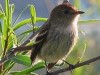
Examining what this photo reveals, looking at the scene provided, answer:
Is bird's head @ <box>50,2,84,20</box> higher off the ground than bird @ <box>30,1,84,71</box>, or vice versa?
bird's head @ <box>50,2,84,20</box>

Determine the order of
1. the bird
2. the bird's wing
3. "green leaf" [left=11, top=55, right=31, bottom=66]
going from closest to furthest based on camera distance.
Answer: "green leaf" [left=11, top=55, right=31, bottom=66] → the bird's wing → the bird

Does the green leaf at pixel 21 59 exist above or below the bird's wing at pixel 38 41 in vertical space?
above

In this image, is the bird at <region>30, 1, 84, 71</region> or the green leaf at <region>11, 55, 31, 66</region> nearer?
the green leaf at <region>11, 55, 31, 66</region>

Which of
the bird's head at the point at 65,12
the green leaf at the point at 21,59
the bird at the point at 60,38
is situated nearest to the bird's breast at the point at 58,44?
the bird at the point at 60,38

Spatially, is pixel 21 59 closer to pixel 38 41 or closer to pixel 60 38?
pixel 38 41

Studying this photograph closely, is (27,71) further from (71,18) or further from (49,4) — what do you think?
(71,18)

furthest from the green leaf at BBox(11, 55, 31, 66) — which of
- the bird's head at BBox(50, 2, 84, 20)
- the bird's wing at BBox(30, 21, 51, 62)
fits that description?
the bird's head at BBox(50, 2, 84, 20)

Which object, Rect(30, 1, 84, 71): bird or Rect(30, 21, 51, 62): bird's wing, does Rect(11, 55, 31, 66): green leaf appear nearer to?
Rect(30, 21, 51, 62): bird's wing

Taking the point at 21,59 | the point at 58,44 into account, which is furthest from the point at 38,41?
the point at 58,44

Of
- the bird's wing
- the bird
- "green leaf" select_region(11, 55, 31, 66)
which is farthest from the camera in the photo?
the bird

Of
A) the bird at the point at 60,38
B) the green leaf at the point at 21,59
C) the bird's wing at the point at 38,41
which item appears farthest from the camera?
the bird at the point at 60,38

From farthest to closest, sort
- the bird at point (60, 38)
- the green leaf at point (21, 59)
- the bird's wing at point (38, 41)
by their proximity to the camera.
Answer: the bird at point (60, 38)
the bird's wing at point (38, 41)
the green leaf at point (21, 59)

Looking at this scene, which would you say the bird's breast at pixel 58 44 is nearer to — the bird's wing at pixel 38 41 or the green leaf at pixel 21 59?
the bird's wing at pixel 38 41
